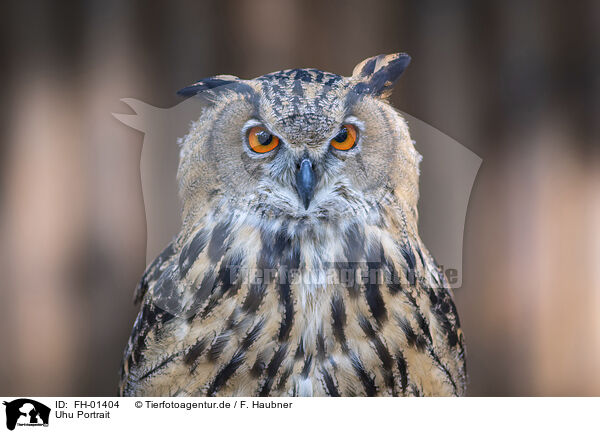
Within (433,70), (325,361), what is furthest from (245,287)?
(433,70)

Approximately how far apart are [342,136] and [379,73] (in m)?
0.15

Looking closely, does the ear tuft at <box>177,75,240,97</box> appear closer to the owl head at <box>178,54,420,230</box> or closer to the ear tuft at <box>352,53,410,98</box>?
the owl head at <box>178,54,420,230</box>

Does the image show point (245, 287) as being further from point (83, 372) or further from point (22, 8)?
point (22, 8)

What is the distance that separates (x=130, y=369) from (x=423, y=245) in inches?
24.2

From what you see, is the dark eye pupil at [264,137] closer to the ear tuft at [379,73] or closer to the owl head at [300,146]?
the owl head at [300,146]

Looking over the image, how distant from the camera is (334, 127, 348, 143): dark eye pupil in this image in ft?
2.48

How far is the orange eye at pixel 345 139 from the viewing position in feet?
2.48
